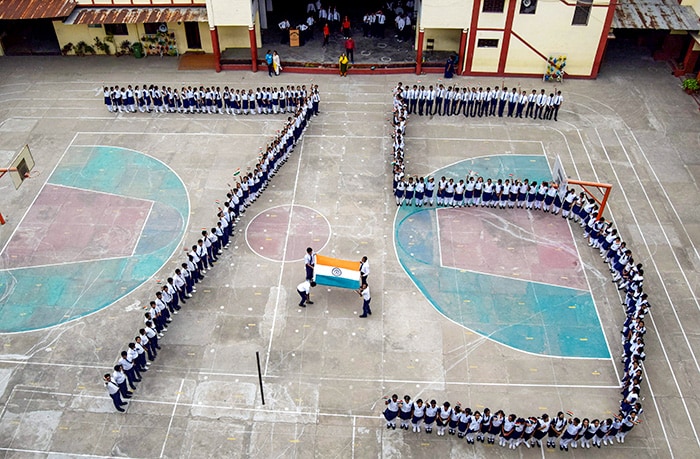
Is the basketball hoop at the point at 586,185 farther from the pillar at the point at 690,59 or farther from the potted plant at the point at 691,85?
the pillar at the point at 690,59

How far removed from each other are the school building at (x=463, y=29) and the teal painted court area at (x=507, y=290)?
38.1 feet

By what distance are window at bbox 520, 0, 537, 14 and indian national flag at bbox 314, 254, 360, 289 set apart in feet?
58.7

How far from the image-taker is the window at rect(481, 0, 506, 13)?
1254 inches

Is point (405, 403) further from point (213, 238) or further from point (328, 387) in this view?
point (213, 238)

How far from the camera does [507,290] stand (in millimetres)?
22266

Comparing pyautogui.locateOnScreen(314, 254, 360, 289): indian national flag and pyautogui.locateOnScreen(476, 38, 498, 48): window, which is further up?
pyautogui.locateOnScreen(476, 38, 498, 48): window

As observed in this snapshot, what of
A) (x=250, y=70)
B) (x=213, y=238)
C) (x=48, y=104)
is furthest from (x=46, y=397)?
(x=250, y=70)

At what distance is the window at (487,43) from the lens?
108 ft

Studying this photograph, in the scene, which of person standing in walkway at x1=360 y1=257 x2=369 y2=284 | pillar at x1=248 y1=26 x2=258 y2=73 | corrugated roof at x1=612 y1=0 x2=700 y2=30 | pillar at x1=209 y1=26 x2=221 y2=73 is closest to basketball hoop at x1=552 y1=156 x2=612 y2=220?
person standing in walkway at x1=360 y1=257 x2=369 y2=284

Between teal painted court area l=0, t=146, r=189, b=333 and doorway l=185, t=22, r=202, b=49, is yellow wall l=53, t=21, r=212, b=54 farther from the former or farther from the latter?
teal painted court area l=0, t=146, r=189, b=333

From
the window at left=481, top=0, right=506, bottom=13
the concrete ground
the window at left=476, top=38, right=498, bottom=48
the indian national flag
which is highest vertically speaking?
the window at left=481, top=0, right=506, bottom=13

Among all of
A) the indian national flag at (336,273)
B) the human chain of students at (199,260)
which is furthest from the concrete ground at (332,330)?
the indian national flag at (336,273)

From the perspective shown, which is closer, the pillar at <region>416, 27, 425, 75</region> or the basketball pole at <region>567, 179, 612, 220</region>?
the basketball pole at <region>567, 179, 612, 220</region>

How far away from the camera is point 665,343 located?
67.4ft
